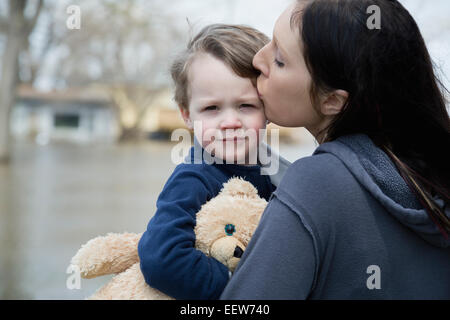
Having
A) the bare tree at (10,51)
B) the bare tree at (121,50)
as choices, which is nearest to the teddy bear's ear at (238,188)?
the bare tree at (121,50)

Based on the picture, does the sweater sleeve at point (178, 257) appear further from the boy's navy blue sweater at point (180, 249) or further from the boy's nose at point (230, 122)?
the boy's nose at point (230, 122)

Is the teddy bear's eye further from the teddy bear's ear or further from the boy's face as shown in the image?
the boy's face

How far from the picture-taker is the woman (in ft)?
3.34

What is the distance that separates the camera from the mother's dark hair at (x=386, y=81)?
44.3 inches

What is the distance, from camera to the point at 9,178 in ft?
36.2

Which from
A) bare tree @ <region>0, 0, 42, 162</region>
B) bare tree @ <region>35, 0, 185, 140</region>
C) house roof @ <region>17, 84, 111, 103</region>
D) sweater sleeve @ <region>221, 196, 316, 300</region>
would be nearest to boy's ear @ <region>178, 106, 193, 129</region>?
sweater sleeve @ <region>221, 196, 316, 300</region>

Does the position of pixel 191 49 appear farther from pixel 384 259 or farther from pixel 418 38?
pixel 384 259

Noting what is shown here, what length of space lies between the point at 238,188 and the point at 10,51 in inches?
543

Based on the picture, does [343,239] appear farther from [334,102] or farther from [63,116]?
[63,116]

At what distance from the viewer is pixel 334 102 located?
48.8 inches

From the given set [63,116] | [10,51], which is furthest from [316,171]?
[63,116]

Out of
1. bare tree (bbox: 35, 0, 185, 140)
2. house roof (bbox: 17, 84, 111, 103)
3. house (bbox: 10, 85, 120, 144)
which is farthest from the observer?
house (bbox: 10, 85, 120, 144)
